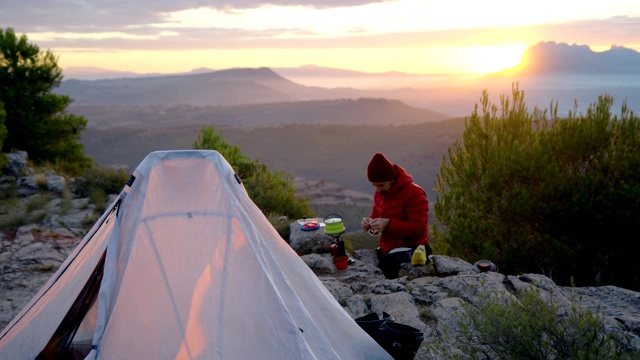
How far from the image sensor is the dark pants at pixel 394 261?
6.42 meters

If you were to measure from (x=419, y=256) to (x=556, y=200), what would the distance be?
3476 mm

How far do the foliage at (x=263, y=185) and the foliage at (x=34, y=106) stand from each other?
509 cm

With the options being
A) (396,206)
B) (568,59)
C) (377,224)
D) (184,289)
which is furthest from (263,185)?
(568,59)

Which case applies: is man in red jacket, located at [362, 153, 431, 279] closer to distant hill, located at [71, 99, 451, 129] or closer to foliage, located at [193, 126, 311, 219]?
foliage, located at [193, 126, 311, 219]

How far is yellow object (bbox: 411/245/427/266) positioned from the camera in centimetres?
621

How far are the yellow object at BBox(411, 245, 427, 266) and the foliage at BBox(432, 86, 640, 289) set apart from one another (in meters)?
2.58

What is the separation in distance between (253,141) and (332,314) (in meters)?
59.2

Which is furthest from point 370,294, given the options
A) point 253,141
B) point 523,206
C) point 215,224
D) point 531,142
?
point 253,141

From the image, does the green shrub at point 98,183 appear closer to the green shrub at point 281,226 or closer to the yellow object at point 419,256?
the green shrub at point 281,226

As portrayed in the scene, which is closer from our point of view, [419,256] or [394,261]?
[419,256]

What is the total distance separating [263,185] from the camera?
11.5 m

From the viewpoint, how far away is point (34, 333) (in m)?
3.87

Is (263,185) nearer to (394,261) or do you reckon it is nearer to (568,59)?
(394,261)

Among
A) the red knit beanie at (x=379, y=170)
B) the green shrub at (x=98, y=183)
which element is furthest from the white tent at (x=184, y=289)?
the green shrub at (x=98, y=183)
